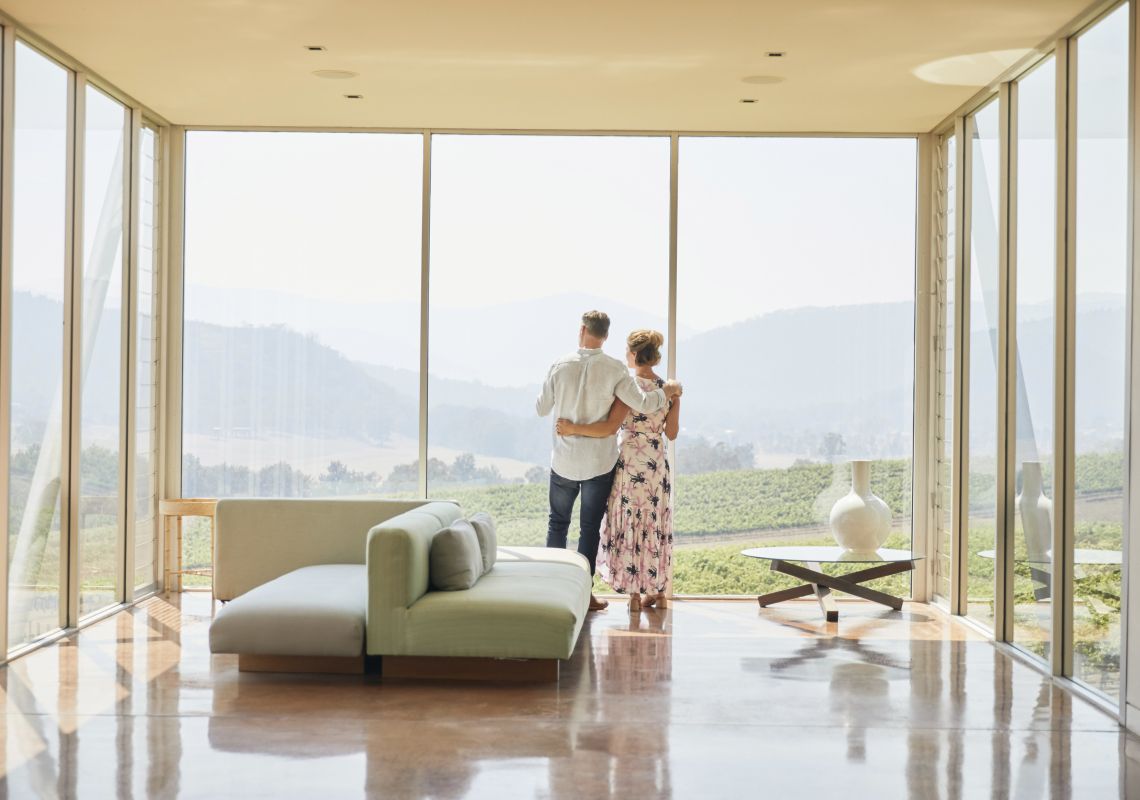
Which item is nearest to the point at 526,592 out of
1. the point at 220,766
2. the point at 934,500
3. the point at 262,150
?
the point at 220,766

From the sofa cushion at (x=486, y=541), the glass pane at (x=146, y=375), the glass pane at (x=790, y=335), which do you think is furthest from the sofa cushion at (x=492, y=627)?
the glass pane at (x=146, y=375)

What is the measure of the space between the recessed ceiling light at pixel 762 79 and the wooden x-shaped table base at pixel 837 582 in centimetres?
256

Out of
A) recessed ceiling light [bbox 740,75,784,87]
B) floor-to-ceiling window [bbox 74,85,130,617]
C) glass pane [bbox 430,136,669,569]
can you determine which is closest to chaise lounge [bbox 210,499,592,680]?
floor-to-ceiling window [bbox 74,85,130,617]

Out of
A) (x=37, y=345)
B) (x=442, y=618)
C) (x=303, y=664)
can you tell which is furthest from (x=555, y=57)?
(x=303, y=664)

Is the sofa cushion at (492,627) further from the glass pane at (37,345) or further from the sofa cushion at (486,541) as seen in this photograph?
the glass pane at (37,345)

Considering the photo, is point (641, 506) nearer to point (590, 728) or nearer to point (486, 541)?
point (486, 541)

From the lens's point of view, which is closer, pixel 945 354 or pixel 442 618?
pixel 442 618

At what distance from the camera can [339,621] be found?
16.2 ft

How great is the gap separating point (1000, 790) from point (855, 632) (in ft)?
8.71

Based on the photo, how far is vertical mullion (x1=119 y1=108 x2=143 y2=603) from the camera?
6.78 metres

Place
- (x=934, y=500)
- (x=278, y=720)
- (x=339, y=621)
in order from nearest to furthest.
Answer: (x=278, y=720)
(x=339, y=621)
(x=934, y=500)

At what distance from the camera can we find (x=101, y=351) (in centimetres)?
648

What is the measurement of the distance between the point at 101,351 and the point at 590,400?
2.63 m

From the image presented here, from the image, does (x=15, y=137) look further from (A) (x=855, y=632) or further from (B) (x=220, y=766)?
(A) (x=855, y=632)
